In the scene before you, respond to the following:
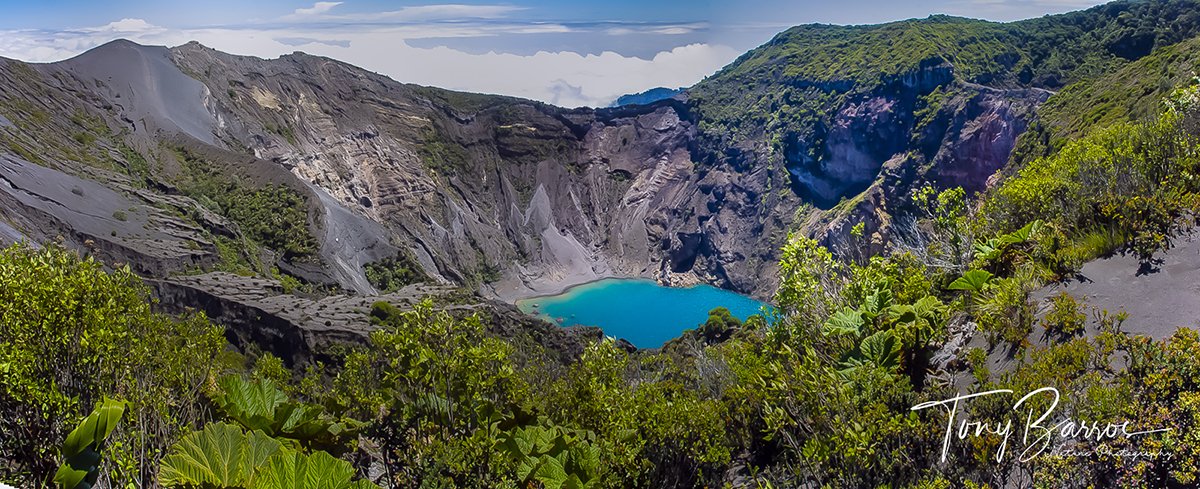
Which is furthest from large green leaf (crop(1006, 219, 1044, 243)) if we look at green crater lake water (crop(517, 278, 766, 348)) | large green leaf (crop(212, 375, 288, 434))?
green crater lake water (crop(517, 278, 766, 348))

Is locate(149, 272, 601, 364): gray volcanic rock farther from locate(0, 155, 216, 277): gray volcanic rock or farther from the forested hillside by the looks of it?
locate(0, 155, 216, 277): gray volcanic rock

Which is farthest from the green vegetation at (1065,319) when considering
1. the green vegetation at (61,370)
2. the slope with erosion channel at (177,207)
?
the slope with erosion channel at (177,207)

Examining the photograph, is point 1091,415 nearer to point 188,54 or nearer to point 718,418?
point 718,418

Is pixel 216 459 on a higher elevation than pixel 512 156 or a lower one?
higher

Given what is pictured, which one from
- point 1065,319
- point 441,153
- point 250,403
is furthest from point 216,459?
point 441,153

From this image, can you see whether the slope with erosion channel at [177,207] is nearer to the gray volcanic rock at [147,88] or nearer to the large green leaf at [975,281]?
the gray volcanic rock at [147,88]

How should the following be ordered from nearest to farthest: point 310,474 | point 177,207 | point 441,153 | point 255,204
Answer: point 310,474 < point 177,207 < point 255,204 < point 441,153
